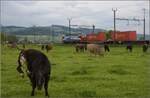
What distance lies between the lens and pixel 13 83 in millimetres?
16594

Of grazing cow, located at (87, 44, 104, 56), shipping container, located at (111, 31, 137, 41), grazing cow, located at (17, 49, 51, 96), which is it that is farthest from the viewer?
shipping container, located at (111, 31, 137, 41)

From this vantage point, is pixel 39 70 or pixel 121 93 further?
pixel 121 93

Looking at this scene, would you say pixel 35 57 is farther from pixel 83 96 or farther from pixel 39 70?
pixel 83 96

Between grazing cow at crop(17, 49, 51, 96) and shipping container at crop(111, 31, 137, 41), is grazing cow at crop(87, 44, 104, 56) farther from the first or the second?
shipping container at crop(111, 31, 137, 41)

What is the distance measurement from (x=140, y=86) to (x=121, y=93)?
7.00 ft

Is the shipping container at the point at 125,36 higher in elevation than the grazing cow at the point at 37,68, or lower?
lower

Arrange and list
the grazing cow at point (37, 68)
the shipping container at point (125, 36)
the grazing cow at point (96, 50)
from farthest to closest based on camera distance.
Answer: the shipping container at point (125, 36)
the grazing cow at point (96, 50)
the grazing cow at point (37, 68)

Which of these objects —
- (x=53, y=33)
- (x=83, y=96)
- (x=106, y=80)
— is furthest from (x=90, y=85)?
(x=53, y=33)

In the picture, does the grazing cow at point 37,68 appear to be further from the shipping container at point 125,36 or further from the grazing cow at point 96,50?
the shipping container at point 125,36

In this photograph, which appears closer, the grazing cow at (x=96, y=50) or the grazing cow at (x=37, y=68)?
the grazing cow at (x=37, y=68)

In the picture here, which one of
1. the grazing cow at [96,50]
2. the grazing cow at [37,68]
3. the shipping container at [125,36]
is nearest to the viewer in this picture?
the grazing cow at [37,68]

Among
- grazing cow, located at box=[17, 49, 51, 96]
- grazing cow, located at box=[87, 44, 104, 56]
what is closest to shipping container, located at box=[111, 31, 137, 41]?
grazing cow, located at box=[87, 44, 104, 56]

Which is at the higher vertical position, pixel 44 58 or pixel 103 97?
pixel 44 58

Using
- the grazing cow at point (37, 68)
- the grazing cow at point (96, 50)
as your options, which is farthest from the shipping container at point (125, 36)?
the grazing cow at point (37, 68)
